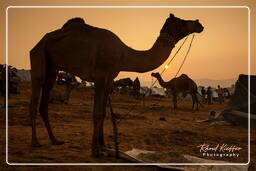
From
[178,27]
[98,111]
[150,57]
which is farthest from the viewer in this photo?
[178,27]

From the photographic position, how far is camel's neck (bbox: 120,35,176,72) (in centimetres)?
581

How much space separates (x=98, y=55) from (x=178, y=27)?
1.49 meters

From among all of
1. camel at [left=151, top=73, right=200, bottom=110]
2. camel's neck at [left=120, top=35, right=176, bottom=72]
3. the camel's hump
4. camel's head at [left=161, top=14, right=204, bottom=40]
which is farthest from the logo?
camel at [left=151, top=73, right=200, bottom=110]

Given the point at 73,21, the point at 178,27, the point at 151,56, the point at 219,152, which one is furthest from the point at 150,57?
the point at 219,152

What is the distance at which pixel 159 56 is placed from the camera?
5.81 m

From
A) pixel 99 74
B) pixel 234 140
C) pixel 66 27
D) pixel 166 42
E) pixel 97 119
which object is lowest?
pixel 234 140

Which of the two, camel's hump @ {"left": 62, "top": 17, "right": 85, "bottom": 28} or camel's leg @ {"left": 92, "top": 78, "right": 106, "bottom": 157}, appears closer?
camel's leg @ {"left": 92, "top": 78, "right": 106, "bottom": 157}

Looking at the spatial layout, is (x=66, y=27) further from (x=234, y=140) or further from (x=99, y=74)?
(x=234, y=140)

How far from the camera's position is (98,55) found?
5.74 metres

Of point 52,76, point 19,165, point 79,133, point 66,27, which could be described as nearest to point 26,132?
point 79,133

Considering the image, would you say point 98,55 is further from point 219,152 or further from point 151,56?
point 219,152

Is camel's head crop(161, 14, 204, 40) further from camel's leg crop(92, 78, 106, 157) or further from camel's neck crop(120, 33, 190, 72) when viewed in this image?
camel's leg crop(92, 78, 106, 157)

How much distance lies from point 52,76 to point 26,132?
6.79ft

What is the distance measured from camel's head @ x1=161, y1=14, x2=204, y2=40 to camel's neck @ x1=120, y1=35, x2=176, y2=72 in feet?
0.58
